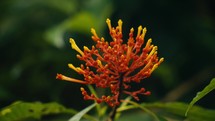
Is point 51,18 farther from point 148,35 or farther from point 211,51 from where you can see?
point 211,51

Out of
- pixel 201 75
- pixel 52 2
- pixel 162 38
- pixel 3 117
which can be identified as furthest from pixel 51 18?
pixel 3 117

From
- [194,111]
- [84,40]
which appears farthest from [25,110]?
[84,40]

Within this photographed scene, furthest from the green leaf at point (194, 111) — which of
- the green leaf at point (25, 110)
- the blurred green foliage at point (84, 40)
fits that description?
the blurred green foliage at point (84, 40)

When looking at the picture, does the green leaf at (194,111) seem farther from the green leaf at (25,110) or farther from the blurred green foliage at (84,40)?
the blurred green foliage at (84,40)

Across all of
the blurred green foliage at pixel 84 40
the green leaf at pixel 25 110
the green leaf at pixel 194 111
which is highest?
the blurred green foliage at pixel 84 40

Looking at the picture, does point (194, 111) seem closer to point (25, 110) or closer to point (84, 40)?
point (25, 110)

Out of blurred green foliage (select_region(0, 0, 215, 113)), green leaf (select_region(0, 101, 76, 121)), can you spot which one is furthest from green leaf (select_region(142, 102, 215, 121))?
blurred green foliage (select_region(0, 0, 215, 113))

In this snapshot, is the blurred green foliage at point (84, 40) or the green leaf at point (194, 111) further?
the blurred green foliage at point (84, 40)
